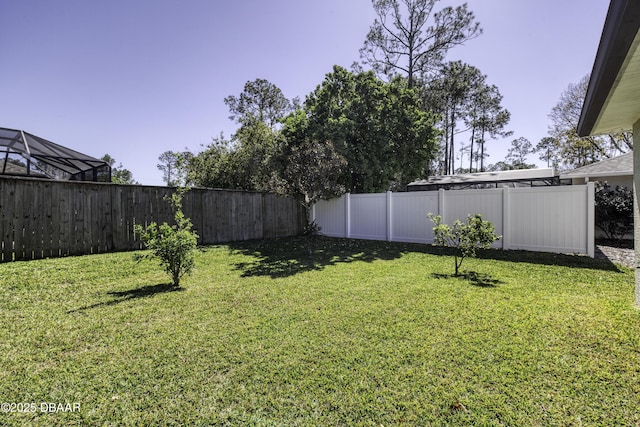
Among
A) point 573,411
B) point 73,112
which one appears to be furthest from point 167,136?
point 573,411

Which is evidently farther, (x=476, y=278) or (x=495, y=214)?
(x=495, y=214)

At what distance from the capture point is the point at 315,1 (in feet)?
28.7

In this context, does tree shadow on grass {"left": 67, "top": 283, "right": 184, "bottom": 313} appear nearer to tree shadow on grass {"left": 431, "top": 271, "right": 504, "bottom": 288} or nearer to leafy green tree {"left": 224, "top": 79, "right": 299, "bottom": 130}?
tree shadow on grass {"left": 431, "top": 271, "right": 504, "bottom": 288}

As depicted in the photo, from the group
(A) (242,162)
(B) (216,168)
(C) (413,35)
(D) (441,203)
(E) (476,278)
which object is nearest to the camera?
(E) (476,278)

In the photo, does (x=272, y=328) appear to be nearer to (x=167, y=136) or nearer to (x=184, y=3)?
(x=184, y=3)

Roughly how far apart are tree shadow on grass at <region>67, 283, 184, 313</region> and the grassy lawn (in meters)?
0.04

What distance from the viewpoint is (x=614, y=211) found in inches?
357

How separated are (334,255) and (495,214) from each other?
4533 mm

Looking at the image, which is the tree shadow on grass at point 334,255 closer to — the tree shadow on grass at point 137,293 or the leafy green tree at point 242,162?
the tree shadow on grass at point 137,293

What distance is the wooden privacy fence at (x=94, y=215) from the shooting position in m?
A: 6.09

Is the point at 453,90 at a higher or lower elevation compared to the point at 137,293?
higher

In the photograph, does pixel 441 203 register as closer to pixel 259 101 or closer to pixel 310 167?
pixel 310 167

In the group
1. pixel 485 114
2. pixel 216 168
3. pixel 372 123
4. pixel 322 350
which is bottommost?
pixel 322 350

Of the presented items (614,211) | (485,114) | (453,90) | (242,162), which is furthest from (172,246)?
(485,114)
